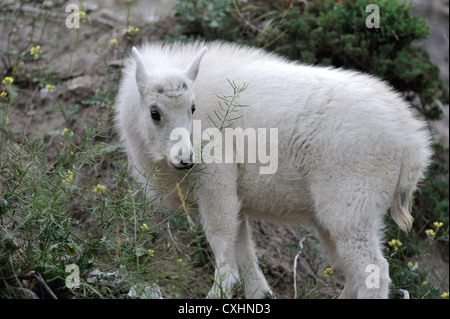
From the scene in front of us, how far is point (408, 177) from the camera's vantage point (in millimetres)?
4910

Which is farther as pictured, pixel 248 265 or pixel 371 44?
pixel 371 44

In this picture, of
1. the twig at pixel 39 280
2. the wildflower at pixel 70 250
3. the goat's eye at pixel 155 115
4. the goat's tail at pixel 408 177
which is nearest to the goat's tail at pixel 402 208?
the goat's tail at pixel 408 177

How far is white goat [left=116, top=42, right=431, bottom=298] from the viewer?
481cm

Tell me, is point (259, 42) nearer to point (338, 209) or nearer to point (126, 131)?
point (126, 131)

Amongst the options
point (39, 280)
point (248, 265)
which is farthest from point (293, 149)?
point (39, 280)

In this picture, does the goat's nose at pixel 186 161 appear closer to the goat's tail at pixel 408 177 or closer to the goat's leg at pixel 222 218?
the goat's leg at pixel 222 218

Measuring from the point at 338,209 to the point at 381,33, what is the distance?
3.24 meters

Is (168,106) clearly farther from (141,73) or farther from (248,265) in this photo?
(248,265)

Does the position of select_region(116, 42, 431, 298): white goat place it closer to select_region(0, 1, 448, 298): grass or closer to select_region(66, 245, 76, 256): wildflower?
select_region(0, 1, 448, 298): grass

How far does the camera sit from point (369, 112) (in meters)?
4.97

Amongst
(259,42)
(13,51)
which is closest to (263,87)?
(259,42)

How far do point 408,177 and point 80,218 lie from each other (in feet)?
11.9

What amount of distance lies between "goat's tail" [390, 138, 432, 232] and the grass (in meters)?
0.76

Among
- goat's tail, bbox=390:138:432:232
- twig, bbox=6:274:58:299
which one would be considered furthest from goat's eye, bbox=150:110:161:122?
goat's tail, bbox=390:138:432:232
